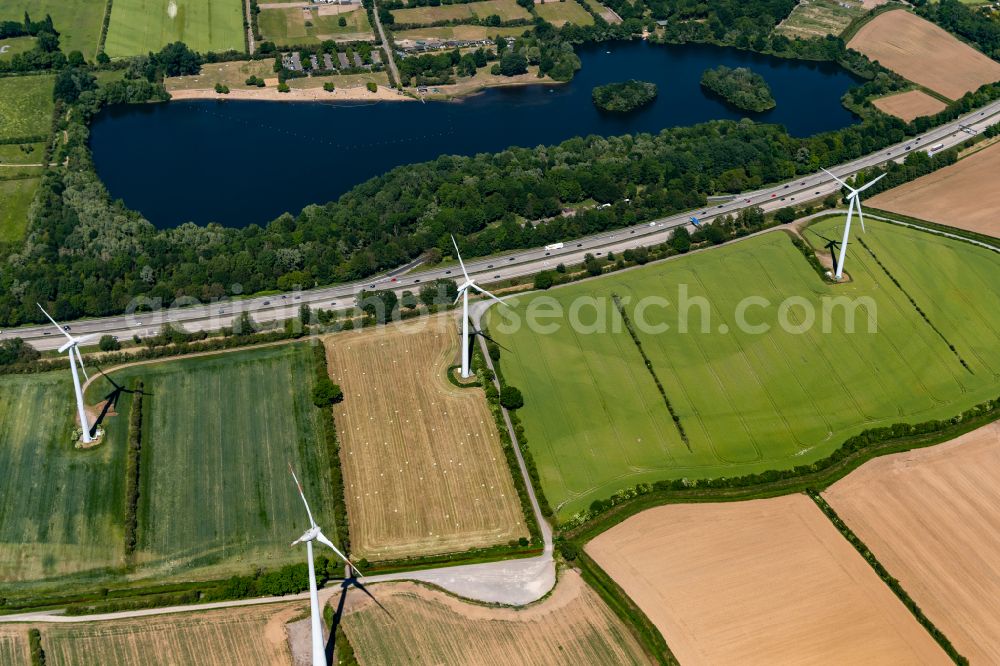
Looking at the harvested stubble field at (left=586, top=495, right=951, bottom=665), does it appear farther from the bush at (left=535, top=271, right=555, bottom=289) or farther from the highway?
the highway

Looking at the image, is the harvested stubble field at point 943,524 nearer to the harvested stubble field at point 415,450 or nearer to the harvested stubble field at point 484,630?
the harvested stubble field at point 484,630

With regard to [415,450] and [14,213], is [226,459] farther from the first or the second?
[14,213]

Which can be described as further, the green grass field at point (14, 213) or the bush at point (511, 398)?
the green grass field at point (14, 213)

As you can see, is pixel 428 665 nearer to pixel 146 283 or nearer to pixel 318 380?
pixel 318 380

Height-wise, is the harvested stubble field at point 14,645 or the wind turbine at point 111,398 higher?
the wind turbine at point 111,398

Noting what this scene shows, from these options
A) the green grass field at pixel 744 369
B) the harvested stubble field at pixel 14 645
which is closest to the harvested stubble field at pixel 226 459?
the harvested stubble field at pixel 14 645
